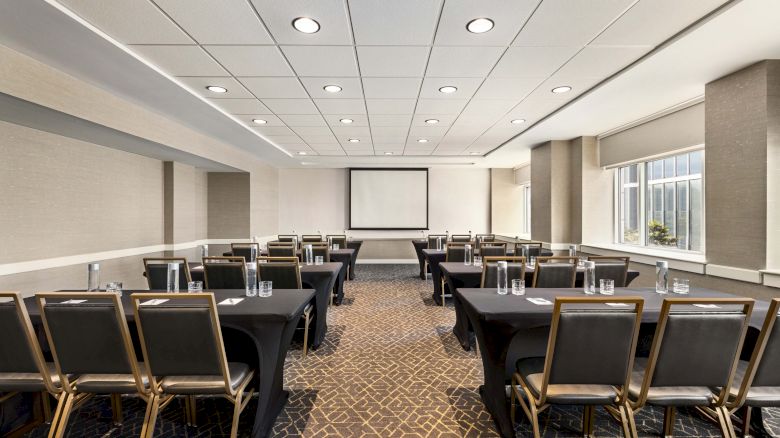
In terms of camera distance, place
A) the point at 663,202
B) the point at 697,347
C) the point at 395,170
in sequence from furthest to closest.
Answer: the point at 395,170 → the point at 663,202 → the point at 697,347

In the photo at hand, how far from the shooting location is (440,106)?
16.1ft

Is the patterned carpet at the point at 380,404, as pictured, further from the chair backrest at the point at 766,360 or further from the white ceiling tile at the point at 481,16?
the white ceiling tile at the point at 481,16

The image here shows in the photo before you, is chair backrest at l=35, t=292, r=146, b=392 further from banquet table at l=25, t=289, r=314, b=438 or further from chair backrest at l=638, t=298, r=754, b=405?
chair backrest at l=638, t=298, r=754, b=405

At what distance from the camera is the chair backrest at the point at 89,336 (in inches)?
72.0

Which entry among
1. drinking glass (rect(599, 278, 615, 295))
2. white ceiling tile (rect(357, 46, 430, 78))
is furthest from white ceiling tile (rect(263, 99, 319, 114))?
drinking glass (rect(599, 278, 615, 295))

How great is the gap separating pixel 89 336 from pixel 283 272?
6.14ft

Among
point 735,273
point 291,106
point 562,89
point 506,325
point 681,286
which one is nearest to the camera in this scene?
point 506,325

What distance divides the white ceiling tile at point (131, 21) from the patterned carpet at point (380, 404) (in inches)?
118

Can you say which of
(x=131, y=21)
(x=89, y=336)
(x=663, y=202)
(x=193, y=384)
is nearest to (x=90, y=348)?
(x=89, y=336)

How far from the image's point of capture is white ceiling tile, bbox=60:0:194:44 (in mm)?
2566

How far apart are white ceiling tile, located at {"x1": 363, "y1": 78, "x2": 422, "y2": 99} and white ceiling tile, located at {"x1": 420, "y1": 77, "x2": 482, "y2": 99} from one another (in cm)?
11

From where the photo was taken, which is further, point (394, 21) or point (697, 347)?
point (394, 21)

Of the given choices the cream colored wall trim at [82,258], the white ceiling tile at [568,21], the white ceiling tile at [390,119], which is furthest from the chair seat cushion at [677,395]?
the cream colored wall trim at [82,258]

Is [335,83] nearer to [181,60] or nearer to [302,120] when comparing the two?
[181,60]
